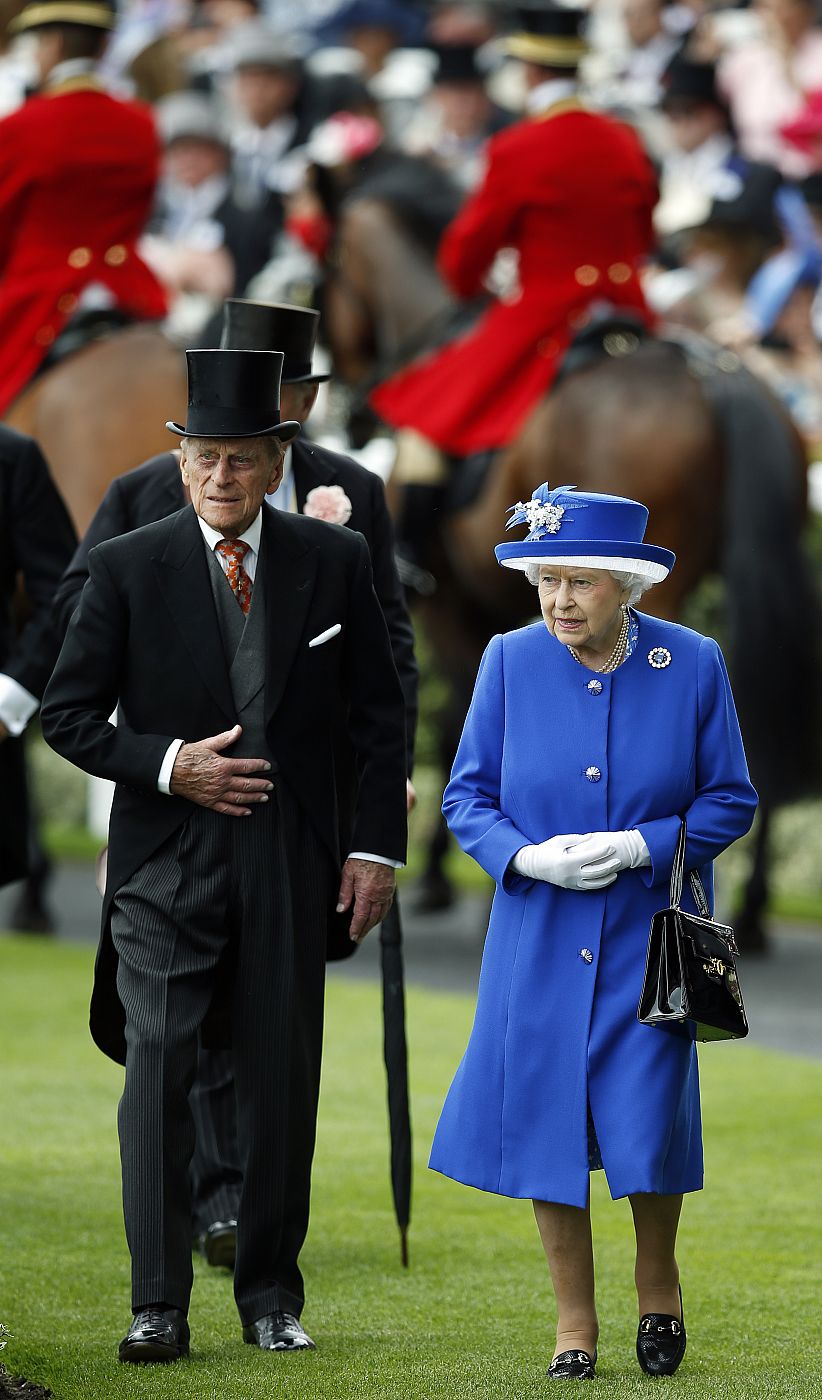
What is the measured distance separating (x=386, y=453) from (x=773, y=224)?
2.00m

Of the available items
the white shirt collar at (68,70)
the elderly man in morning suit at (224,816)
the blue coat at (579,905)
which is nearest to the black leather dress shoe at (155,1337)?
the elderly man in morning suit at (224,816)

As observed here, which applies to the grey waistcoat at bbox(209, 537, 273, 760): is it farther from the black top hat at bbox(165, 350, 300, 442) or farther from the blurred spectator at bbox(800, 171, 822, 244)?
the blurred spectator at bbox(800, 171, 822, 244)

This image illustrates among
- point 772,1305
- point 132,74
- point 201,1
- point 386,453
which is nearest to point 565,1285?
point 772,1305

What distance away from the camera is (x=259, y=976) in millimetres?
4512

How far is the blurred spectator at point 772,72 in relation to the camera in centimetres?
1316

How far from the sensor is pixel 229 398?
4492 millimetres

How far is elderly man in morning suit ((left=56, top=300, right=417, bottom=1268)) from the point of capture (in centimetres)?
519

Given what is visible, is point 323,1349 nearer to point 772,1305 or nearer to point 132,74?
point 772,1305

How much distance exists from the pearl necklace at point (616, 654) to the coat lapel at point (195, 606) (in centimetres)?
64

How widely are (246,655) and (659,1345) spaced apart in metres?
1.44

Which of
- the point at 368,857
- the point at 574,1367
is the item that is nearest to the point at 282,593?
the point at 368,857

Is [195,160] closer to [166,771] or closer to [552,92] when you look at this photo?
[552,92]

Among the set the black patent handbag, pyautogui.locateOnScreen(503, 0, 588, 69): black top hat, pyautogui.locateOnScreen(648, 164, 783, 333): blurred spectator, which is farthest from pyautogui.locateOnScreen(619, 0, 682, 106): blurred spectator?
the black patent handbag

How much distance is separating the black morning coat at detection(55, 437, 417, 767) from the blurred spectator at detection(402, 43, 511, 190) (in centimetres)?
740
